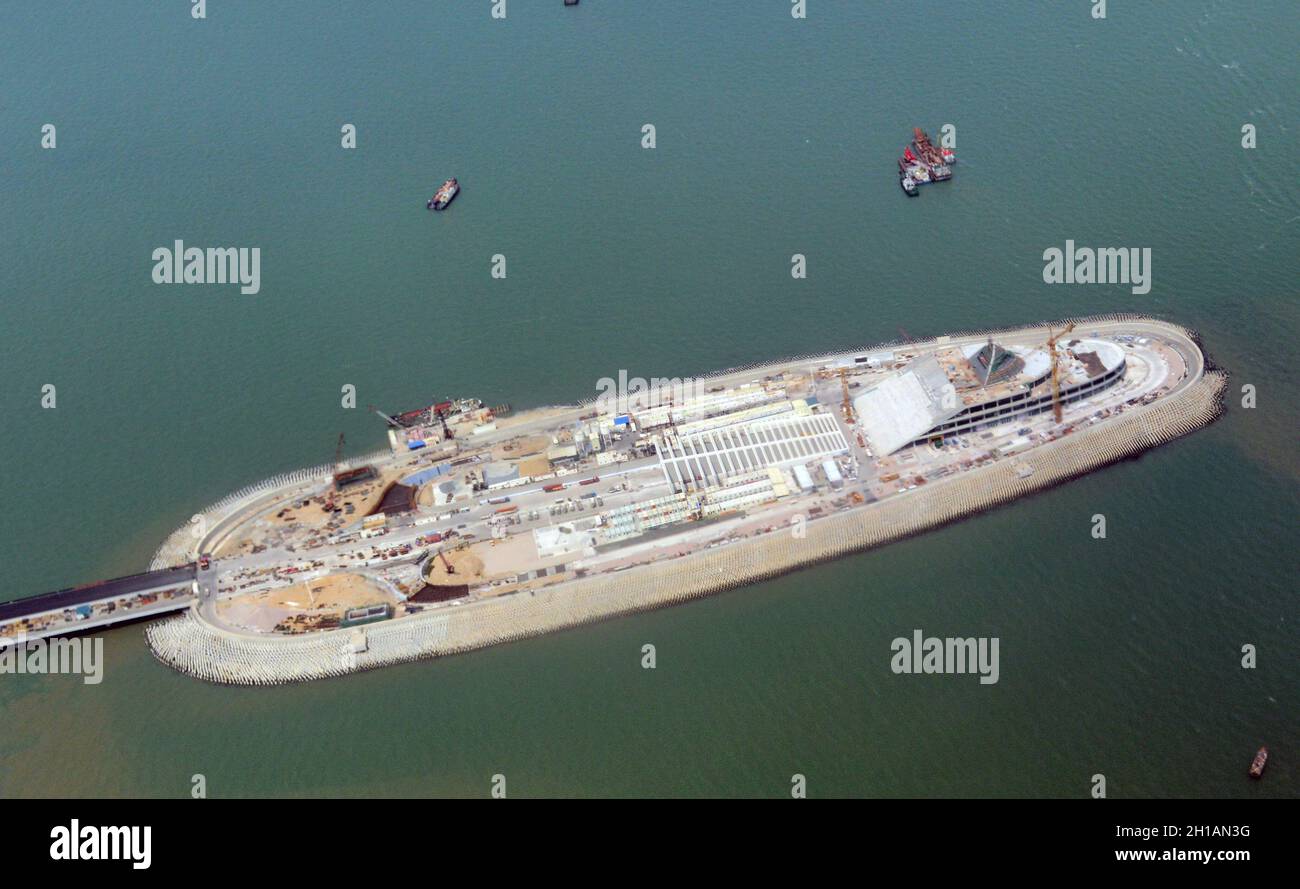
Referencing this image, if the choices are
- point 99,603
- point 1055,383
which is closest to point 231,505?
point 99,603

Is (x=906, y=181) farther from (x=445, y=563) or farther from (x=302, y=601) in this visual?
(x=302, y=601)

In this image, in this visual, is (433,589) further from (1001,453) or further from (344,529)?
(1001,453)

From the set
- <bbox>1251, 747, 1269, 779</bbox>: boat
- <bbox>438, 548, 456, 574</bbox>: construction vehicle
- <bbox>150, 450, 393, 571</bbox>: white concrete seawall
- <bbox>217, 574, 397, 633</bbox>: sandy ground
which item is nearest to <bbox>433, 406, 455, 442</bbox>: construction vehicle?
<bbox>150, 450, 393, 571</bbox>: white concrete seawall

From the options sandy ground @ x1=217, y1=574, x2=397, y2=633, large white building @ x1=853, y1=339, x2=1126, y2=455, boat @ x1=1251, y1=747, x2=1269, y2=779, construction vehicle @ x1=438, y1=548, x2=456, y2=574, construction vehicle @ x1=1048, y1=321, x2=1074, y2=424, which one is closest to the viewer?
boat @ x1=1251, y1=747, x2=1269, y2=779

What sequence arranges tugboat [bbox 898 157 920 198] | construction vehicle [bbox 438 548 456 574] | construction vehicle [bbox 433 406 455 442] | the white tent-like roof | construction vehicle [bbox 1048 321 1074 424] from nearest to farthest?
1. construction vehicle [bbox 438 548 456 574]
2. the white tent-like roof
3. construction vehicle [bbox 1048 321 1074 424]
4. construction vehicle [bbox 433 406 455 442]
5. tugboat [bbox 898 157 920 198]

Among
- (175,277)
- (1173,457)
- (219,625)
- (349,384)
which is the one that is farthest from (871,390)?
(175,277)

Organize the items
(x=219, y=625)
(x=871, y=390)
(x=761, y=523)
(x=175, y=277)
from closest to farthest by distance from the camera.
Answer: (x=219, y=625), (x=761, y=523), (x=871, y=390), (x=175, y=277)

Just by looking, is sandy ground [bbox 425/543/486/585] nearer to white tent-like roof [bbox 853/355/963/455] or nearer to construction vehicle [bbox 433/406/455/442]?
construction vehicle [bbox 433/406/455/442]
